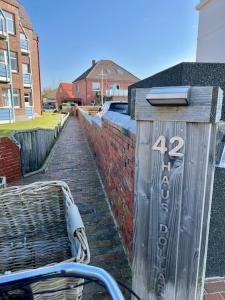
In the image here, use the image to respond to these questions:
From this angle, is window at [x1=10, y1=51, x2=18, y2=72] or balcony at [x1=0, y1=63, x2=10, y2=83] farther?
window at [x1=10, y1=51, x2=18, y2=72]

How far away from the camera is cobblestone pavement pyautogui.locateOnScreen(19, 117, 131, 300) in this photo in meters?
2.45

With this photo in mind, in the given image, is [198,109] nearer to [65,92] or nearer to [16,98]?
[16,98]

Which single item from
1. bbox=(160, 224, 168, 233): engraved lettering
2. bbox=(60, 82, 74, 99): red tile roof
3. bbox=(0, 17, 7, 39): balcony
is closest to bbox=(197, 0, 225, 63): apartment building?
bbox=(160, 224, 168, 233): engraved lettering

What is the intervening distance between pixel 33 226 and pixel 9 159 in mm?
3426

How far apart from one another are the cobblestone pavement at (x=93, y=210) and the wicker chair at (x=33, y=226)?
21.4 inches

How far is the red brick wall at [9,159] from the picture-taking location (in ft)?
15.9

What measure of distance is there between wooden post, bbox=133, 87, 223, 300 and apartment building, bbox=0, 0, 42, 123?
18.3 meters

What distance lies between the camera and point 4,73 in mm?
17203

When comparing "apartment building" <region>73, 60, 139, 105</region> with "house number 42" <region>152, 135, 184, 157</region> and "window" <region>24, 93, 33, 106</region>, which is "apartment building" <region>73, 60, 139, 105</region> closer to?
"window" <region>24, 93, 33, 106</region>

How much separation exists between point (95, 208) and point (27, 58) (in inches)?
856

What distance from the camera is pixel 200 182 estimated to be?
1194 millimetres

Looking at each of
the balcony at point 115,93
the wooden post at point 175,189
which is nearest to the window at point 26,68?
the balcony at point 115,93

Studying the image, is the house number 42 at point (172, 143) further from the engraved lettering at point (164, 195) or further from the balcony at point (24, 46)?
the balcony at point (24, 46)

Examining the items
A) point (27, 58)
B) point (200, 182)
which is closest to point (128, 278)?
point (200, 182)
